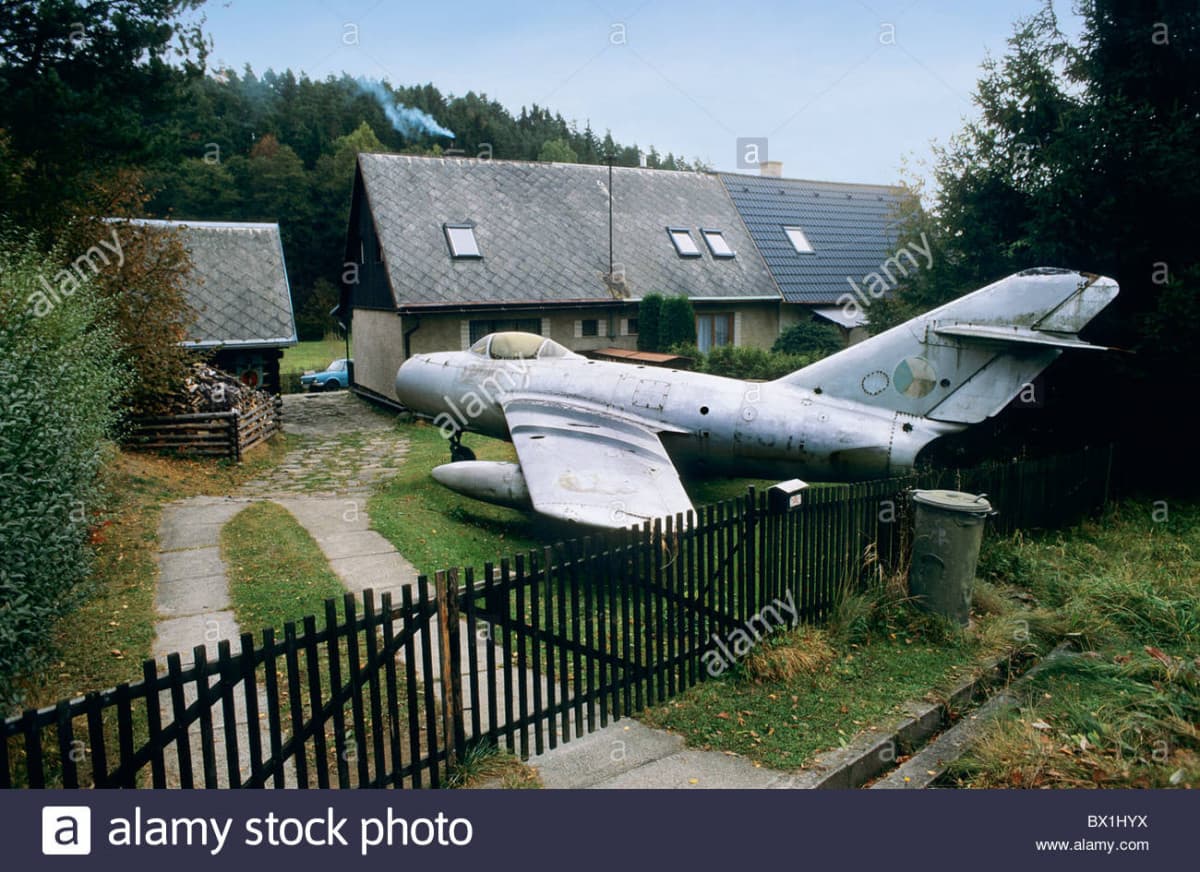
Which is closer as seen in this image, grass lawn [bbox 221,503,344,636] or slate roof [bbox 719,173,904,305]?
grass lawn [bbox 221,503,344,636]

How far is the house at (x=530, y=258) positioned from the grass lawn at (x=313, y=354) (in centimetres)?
1586

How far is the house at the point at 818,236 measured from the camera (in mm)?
28469

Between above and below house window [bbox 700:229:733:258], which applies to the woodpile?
below

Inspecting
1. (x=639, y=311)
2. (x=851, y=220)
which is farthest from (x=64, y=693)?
(x=851, y=220)

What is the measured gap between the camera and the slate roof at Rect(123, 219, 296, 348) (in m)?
22.4

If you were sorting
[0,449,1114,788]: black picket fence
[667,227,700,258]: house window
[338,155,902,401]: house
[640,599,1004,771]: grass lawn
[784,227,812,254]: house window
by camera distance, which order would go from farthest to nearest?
[784,227,812,254]: house window < [667,227,700,258]: house window < [338,155,902,401]: house < [640,599,1004,771]: grass lawn < [0,449,1114,788]: black picket fence

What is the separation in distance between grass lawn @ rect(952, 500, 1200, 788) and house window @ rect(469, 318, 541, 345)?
16161mm

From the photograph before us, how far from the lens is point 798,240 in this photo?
3044cm

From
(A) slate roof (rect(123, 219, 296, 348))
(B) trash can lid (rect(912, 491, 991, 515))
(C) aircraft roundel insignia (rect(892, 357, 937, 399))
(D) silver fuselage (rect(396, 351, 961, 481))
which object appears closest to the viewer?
(B) trash can lid (rect(912, 491, 991, 515))

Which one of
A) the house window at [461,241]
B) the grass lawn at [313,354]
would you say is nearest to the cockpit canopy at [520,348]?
the house window at [461,241]

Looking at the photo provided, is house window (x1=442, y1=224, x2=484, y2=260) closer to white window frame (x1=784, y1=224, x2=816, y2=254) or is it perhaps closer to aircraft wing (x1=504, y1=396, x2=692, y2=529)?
aircraft wing (x1=504, y1=396, x2=692, y2=529)

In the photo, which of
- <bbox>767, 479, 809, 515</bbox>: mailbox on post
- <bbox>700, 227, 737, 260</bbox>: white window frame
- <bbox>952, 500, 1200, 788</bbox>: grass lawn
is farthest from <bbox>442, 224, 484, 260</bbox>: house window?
<bbox>767, 479, 809, 515</bbox>: mailbox on post

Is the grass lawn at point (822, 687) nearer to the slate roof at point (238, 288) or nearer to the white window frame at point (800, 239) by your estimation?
the slate roof at point (238, 288)

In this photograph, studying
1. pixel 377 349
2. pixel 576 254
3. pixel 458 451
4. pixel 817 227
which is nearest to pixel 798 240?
pixel 817 227
